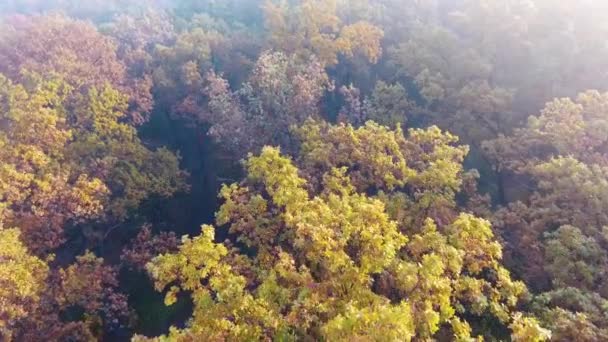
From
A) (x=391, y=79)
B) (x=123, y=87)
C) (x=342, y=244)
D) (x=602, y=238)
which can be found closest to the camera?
(x=342, y=244)

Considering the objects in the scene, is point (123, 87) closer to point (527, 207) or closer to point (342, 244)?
point (342, 244)

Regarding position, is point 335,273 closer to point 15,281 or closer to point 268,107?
point 15,281

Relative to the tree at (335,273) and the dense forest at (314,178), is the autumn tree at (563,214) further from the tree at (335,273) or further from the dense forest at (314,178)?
the tree at (335,273)

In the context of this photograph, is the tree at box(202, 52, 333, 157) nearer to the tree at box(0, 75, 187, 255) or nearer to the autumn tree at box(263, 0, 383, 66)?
the tree at box(0, 75, 187, 255)

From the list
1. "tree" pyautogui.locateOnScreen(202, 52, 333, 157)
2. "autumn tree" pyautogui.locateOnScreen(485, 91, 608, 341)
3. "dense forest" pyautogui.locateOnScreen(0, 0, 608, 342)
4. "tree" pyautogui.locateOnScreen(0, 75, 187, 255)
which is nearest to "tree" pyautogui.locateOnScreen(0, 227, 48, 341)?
"dense forest" pyautogui.locateOnScreen(0, 0, 608, 342)

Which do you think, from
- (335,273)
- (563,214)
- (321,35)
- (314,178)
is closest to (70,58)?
(321,35)

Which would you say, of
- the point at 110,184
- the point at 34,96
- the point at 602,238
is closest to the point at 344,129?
the point at 602,238
